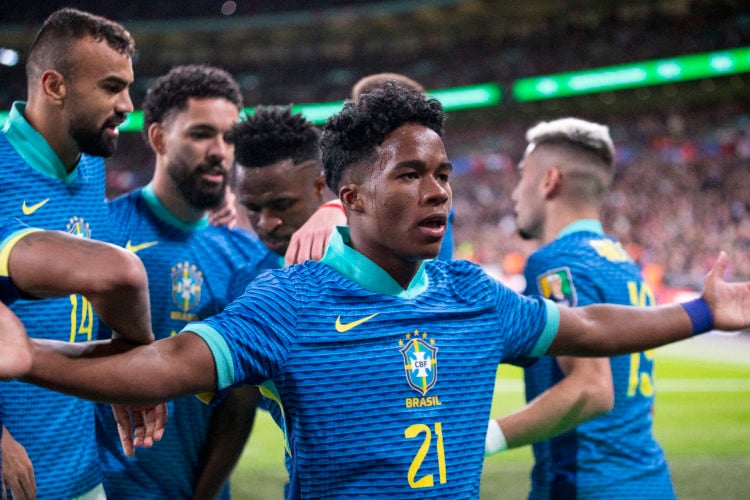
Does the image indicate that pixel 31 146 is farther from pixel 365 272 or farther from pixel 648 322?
pixel 648 322

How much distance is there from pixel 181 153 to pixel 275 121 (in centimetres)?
60

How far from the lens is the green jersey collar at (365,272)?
2.29m

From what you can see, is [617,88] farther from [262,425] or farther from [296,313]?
[296,313]

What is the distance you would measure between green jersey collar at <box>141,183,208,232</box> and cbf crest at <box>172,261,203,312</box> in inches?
8.1

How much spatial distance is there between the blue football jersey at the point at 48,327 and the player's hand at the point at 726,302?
2.27 metres

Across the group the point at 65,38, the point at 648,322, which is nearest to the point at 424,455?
the point at 648,322

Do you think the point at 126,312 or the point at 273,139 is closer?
the point at 126,312

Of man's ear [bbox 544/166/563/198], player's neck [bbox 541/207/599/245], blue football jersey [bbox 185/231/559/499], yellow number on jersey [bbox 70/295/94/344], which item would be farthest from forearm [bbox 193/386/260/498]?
man's ear [bbox 544/166/563/198]

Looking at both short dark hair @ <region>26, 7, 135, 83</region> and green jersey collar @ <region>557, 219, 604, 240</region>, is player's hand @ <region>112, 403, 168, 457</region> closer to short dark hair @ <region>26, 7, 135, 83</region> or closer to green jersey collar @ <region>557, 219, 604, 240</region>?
short dark hair @ <region>26, 7, 135, 83</region>

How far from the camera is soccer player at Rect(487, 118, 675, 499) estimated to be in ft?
10.6

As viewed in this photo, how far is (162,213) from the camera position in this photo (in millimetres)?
3842

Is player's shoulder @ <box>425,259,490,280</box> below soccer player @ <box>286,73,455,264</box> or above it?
below

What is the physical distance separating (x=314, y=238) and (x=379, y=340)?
605mm

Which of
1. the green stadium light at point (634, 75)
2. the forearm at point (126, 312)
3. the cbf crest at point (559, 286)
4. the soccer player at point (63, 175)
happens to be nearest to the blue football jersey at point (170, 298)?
the soccer player at point (63, 175)
